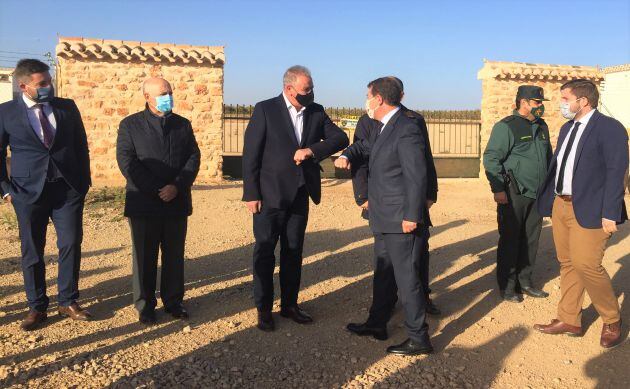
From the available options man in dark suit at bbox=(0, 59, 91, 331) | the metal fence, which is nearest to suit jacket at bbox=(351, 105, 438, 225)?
man in dark suit at bbox=(0, 59, 91, 331)

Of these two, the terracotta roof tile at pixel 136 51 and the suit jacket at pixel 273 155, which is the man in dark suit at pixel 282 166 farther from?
the terracotta roof tile at pixel 136 51

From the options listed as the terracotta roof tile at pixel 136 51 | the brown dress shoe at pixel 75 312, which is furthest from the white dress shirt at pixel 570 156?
the terracotta roof tile at pixel 136 51

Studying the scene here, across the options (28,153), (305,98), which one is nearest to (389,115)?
(305,98)

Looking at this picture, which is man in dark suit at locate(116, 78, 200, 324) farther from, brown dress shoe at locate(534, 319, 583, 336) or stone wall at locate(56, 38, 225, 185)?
stone wall at locate(56, 38, 225, 185)

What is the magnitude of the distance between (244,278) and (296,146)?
74.5 inches

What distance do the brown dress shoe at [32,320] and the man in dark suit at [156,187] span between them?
0.68m

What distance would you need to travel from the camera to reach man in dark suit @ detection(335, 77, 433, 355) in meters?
3.58

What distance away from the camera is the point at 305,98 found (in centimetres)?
410

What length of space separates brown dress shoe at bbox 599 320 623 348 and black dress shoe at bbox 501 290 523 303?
988 millimetres

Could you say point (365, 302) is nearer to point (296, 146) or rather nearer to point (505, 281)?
point (505, 281)

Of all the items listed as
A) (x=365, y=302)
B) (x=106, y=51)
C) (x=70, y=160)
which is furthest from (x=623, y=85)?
(x=70, y=160)

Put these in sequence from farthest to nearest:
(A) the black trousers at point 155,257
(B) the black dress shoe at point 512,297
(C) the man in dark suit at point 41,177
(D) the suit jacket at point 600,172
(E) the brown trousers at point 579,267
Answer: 1. (B) the black dress shoe at point 512,297
2. (A) the black trousers at point 155,257
3. (C) the man in dark suit at point 41,177
4. (E) the brown trousers at point 579,267
5. (D) the suit jacket at point 600,172

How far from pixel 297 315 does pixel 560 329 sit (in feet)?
6.50

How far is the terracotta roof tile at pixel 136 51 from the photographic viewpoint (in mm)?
11397
